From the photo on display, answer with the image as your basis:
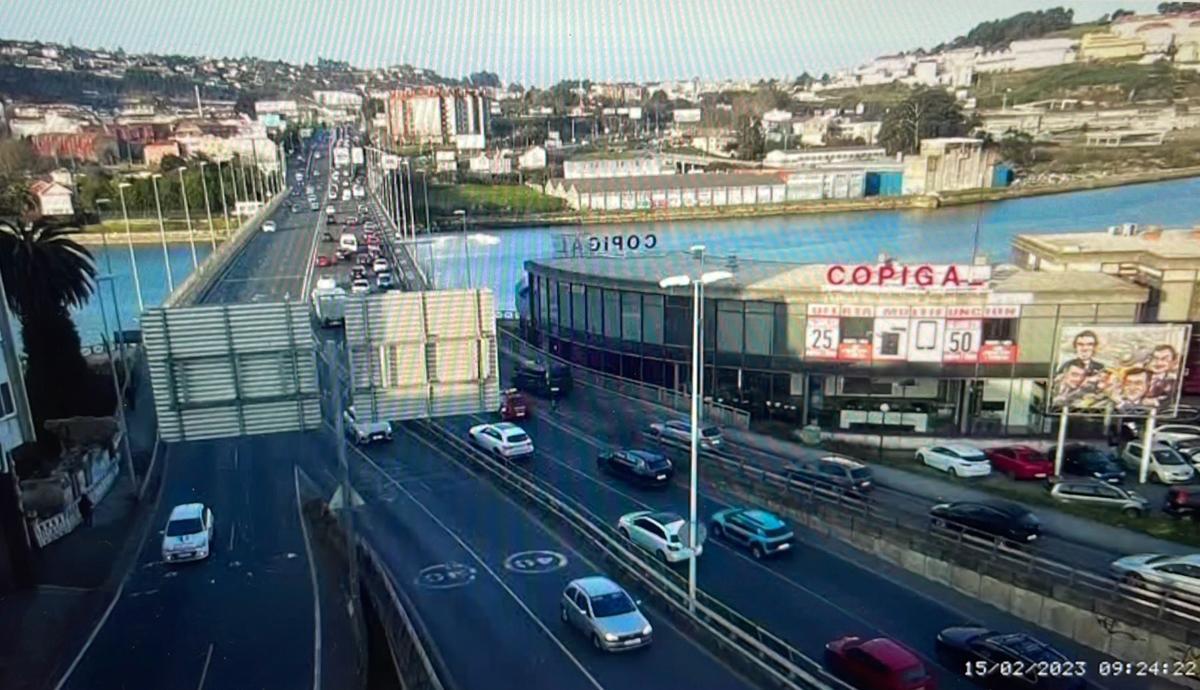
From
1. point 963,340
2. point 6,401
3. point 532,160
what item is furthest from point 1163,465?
point 532,160

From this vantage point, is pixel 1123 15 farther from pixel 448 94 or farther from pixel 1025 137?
pixel 448 94

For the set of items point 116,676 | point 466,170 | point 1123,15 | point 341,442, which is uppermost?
point 1123,15

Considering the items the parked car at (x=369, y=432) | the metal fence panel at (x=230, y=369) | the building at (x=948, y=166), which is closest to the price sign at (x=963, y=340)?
the parked car at (x=369, y=432)

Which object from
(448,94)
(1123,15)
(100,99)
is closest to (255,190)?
(100,99)

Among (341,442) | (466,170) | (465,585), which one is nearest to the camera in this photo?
(341,442)

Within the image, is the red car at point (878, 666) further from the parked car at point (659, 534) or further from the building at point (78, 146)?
the building at point (78, 146)

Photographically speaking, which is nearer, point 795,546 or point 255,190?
point 795,546

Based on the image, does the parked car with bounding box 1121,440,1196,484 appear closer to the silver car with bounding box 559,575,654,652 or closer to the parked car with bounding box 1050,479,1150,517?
the parked car with bounding box 1050,479,1150,517
